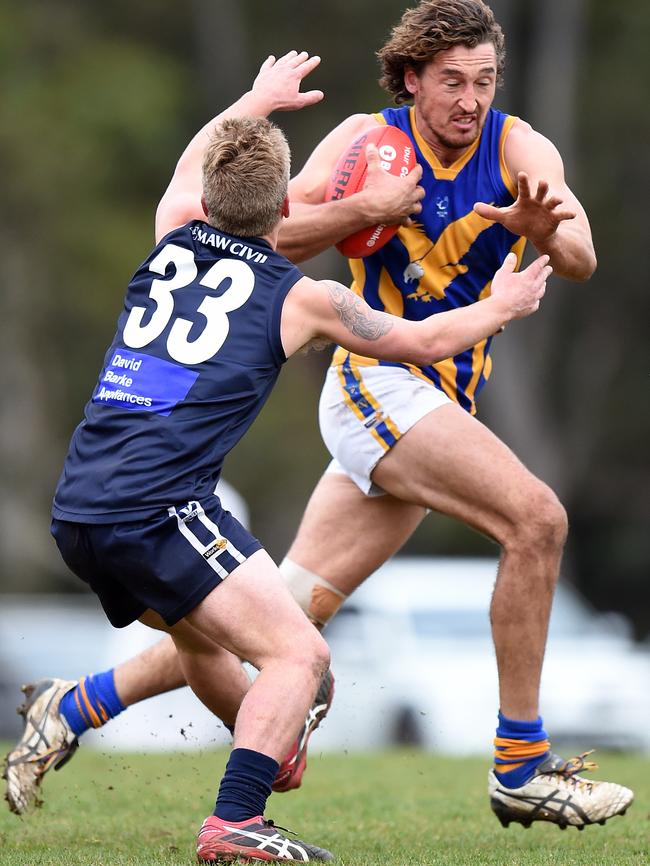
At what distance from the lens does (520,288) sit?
527 centimetres

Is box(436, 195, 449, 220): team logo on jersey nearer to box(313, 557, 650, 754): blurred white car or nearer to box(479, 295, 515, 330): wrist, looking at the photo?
box(479, 295, 515, 330): wrist

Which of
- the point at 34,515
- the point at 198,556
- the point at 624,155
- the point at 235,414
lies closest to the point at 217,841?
the point at 198,556

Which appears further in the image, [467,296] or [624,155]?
[624,155]

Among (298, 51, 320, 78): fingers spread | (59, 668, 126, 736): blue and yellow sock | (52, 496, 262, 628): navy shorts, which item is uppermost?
(298, 51, 320, 78): fingers spread

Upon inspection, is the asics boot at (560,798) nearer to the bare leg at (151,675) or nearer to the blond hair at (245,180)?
the bare leg at (151,675)

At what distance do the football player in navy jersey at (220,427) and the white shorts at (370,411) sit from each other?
2.12 ft

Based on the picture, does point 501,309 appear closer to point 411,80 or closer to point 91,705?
point 411,80

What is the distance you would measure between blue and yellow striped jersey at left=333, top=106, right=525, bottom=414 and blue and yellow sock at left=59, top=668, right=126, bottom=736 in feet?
5.55

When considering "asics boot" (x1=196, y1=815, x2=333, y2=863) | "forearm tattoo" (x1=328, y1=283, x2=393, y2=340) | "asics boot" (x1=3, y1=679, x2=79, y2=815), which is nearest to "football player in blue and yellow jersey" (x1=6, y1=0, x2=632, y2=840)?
"asics boot" (x1=3, y1=679, x2=79, y2=815)

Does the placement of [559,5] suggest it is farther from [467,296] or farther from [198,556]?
[198,556]

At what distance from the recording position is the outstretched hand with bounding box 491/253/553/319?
5.25 metres

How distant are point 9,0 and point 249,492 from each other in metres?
9.21

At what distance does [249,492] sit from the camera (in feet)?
82.2

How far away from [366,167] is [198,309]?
1.23 m
